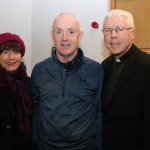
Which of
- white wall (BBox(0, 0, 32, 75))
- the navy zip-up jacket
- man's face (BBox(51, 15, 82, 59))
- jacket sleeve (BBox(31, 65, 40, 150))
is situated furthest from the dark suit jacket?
white wall (BBox(0, 0, 32, 75))

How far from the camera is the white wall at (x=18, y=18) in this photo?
288cm

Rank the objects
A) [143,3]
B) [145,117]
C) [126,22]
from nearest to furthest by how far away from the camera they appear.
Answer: [145,117]
[126,22]
[143,3]

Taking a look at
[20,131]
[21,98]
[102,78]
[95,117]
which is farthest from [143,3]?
[20,131]

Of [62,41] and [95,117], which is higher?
[62,41]

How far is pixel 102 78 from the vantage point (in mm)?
2076

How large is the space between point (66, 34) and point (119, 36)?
372 millimetres

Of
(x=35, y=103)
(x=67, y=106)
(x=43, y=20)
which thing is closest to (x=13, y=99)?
(x=35, y=103)

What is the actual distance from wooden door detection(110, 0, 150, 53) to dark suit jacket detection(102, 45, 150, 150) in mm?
770

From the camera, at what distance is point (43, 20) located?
10.6 feet

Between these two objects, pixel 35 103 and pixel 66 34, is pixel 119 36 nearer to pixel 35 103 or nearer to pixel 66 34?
pixel 66 34

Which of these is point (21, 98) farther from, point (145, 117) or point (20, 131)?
point (145, 117)

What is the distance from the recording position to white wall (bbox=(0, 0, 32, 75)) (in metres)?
2.88

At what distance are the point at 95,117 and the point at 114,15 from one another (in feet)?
2.44

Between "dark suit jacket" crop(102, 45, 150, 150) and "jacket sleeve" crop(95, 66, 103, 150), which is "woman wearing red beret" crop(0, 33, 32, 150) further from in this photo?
"dark suit jacket" crop(102, 45, 150, 150)
